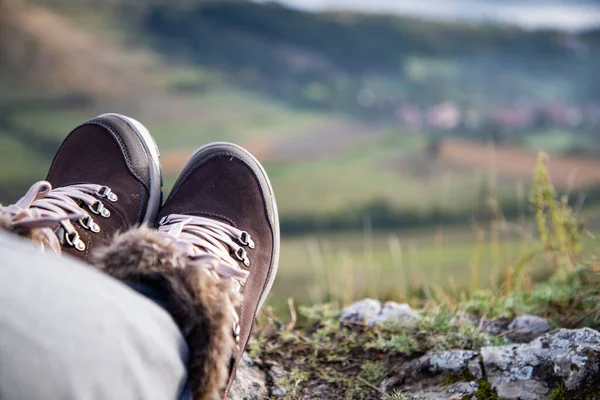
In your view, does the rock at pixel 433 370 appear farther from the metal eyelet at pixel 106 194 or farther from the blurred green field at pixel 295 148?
the blurred green field at pixel 295 148

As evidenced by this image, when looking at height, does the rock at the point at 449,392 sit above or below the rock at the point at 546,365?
below

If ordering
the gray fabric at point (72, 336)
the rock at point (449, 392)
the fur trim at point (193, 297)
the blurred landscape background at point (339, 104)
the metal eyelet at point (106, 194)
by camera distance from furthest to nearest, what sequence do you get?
the blurred landscape background at point (339, 104) → the metal eyelet at point (106, 194) → the rock at point (449, 392) → the fur trim at point (193, 297) → the gray fabric at point (72, 336)

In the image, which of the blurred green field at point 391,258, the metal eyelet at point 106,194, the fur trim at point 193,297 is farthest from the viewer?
the blurred green field at point 391,258

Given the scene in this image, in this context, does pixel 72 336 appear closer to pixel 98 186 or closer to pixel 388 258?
pixel 98 186

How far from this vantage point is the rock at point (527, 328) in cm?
116

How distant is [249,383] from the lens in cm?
106

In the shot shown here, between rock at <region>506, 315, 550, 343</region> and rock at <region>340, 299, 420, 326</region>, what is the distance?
0.58ft

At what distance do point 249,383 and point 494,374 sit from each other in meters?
0.40

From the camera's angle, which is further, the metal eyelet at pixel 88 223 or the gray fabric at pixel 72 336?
the metal eyelet at pixel 88 223

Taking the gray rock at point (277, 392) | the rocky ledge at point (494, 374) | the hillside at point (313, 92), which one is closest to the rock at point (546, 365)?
the rocky ledge at point (494, 374)

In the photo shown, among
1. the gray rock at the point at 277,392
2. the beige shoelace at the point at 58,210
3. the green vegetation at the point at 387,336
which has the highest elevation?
the beige shoelace at the point at 58,210

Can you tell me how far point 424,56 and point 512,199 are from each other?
1429 millimetres

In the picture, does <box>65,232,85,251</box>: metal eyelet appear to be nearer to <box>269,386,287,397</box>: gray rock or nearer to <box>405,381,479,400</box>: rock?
<box>269,386,287,397</box>: gray rock

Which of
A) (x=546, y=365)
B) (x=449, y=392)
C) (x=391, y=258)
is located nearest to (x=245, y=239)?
(x=449, y=392)
